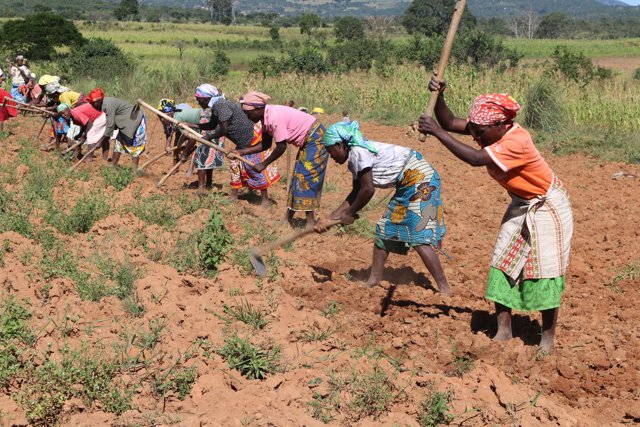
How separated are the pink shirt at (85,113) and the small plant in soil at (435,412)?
6.73 meters

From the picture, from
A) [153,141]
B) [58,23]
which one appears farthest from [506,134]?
[58,23]

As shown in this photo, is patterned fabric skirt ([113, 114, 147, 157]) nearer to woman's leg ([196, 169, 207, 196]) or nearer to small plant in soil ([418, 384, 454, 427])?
woman's leg ([196, 169, 207, 196])

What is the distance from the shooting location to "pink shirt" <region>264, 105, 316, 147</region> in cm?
656

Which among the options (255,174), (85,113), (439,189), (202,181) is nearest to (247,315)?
(439,189)

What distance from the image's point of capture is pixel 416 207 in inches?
202

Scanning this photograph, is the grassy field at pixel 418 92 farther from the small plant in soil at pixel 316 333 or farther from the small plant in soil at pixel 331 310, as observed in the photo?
the small plant in soil at pixel 316 333

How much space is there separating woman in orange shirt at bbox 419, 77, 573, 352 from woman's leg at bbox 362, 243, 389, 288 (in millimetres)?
1167

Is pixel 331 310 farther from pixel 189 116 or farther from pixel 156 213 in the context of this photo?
pixel 189 116

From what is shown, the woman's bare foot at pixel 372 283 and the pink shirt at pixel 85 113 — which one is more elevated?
the pink shirt at pixel 85 113

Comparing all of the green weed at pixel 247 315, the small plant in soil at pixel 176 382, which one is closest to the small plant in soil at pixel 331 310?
the green weed at pixel 247 315

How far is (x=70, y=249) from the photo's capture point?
6094mm

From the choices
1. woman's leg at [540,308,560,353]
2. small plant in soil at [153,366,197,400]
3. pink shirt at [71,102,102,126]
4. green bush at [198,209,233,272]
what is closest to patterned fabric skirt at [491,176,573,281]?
woman's leg at [540,308,560,353]

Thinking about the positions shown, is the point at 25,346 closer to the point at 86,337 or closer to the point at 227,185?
the point at 86,337

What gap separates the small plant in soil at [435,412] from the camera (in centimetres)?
374
